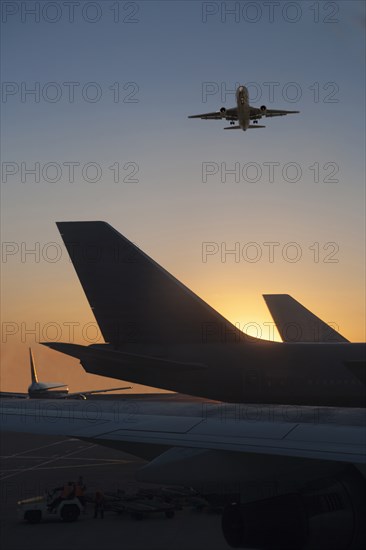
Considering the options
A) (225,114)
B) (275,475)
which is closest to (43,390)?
(225,114)

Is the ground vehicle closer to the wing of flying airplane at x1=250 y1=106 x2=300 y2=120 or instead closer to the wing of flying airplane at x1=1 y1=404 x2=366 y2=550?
the wing of flying airplane at x1=1 y1=404 x2=366 y2=550

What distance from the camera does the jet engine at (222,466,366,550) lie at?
29.7ft

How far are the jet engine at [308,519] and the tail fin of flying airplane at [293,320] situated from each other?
4031 centimetres

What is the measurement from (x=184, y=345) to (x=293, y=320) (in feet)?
68.9

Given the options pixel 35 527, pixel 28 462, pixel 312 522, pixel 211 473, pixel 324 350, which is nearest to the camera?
pixel 312 522

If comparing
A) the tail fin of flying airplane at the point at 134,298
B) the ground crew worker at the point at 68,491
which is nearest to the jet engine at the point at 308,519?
the ground crew worker at the point at 68,491

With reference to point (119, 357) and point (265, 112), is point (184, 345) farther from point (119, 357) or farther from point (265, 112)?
point (265, 112)

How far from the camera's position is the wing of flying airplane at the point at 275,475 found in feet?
29.7

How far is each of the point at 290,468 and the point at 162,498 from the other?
1851 centimetres

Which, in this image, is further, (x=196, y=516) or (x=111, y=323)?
(x=111, y=323)

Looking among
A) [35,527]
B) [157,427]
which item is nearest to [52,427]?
[157,427]

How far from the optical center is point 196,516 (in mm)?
24375

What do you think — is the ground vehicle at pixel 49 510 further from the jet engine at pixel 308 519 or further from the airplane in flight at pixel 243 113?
the airplane in flight at pixel 243 113

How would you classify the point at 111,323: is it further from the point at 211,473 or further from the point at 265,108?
the point at 265,108
